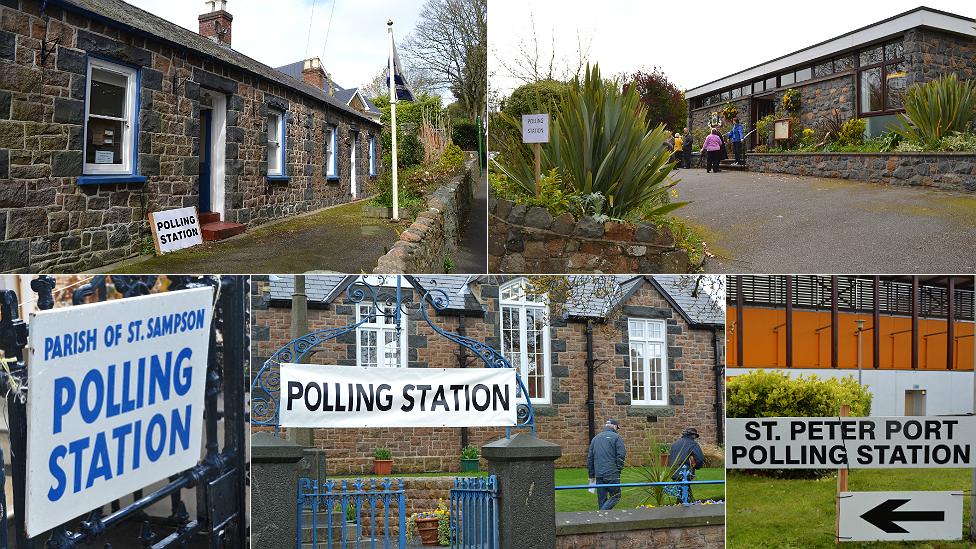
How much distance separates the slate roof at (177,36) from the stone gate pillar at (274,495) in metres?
2.94

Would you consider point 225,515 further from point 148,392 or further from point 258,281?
point 258,281

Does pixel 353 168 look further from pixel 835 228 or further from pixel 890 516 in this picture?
pixel 890 516

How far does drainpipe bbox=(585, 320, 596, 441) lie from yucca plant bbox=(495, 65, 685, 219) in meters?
0.89

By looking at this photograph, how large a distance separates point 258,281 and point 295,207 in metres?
2.11

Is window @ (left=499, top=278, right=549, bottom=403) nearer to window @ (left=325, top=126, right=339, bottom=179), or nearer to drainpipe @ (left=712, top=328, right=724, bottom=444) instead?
drainpipe @ (left=712, top=328, right=724, bottom=444)

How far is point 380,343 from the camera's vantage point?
17.6 feet

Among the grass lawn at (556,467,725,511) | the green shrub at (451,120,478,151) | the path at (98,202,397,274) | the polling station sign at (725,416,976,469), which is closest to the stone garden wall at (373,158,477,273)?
the green shrub at (451,120,478,151)

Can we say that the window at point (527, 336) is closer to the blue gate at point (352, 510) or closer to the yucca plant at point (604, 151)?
the yucca plant at point (604, 151)

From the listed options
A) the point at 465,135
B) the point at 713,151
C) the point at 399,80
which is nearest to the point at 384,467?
the point at 465,135

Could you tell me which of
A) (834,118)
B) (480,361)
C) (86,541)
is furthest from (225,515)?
(834,118)

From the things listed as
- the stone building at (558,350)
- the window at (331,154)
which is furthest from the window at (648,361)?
the window at (331,154)

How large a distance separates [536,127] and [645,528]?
2.88 metres

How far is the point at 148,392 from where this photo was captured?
4.50 m

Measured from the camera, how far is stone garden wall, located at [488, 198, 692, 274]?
228 inches
